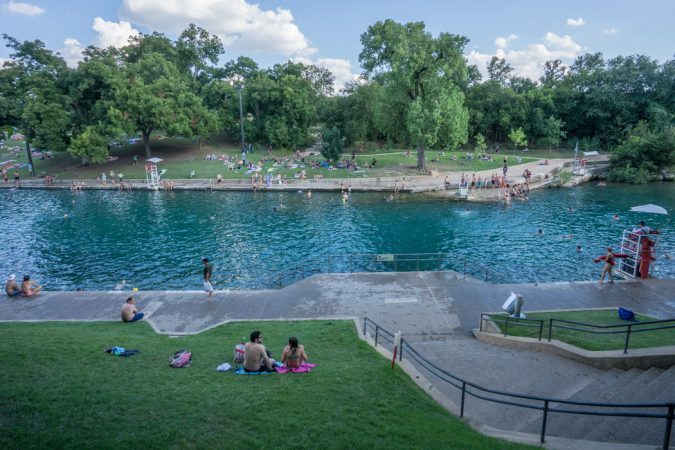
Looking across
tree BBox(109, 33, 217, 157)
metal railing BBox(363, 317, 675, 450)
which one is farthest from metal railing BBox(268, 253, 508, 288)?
tree BBox(109, 33, 217, 157)

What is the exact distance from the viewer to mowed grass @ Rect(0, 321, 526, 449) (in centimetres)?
668

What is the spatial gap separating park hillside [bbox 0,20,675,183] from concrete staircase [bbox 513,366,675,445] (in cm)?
3889

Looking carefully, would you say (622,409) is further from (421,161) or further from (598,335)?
(421,161)

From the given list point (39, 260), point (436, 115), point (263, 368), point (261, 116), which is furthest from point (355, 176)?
point (263, 368)

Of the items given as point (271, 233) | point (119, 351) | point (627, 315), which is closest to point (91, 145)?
A: point (271, 233)

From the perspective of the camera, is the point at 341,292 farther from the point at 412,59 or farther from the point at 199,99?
the point at 199,99

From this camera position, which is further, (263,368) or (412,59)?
(412,59)

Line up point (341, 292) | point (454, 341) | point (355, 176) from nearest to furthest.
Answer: point (454, 341), point (341, 292), point (355, 176)

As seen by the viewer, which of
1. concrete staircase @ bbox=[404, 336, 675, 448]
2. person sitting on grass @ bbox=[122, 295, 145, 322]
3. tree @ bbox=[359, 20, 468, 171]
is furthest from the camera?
tree @ bbox=[359, 20, 468, 171]

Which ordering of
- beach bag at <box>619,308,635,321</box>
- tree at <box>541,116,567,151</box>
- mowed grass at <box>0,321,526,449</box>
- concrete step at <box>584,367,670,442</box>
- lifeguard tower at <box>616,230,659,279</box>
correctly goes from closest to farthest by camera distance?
mowed grass at <box>0,321,526,449</box>, concrete step at <box>584,367,670,442</box>, beach bag at <box>619,308,635,321</box>, lifeguard tower at <box>616,230,659,279</box>, tree at <box>541,116,567,151</box>

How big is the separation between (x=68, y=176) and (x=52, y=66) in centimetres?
1534

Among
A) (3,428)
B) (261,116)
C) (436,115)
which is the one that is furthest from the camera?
(261,116)

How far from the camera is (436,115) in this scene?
4494 centimetres

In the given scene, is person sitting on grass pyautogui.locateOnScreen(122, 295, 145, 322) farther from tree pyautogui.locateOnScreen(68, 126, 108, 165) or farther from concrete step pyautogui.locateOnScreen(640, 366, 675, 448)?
tree pyautogui.locateOnScreen(68, 126, 108, 165)
